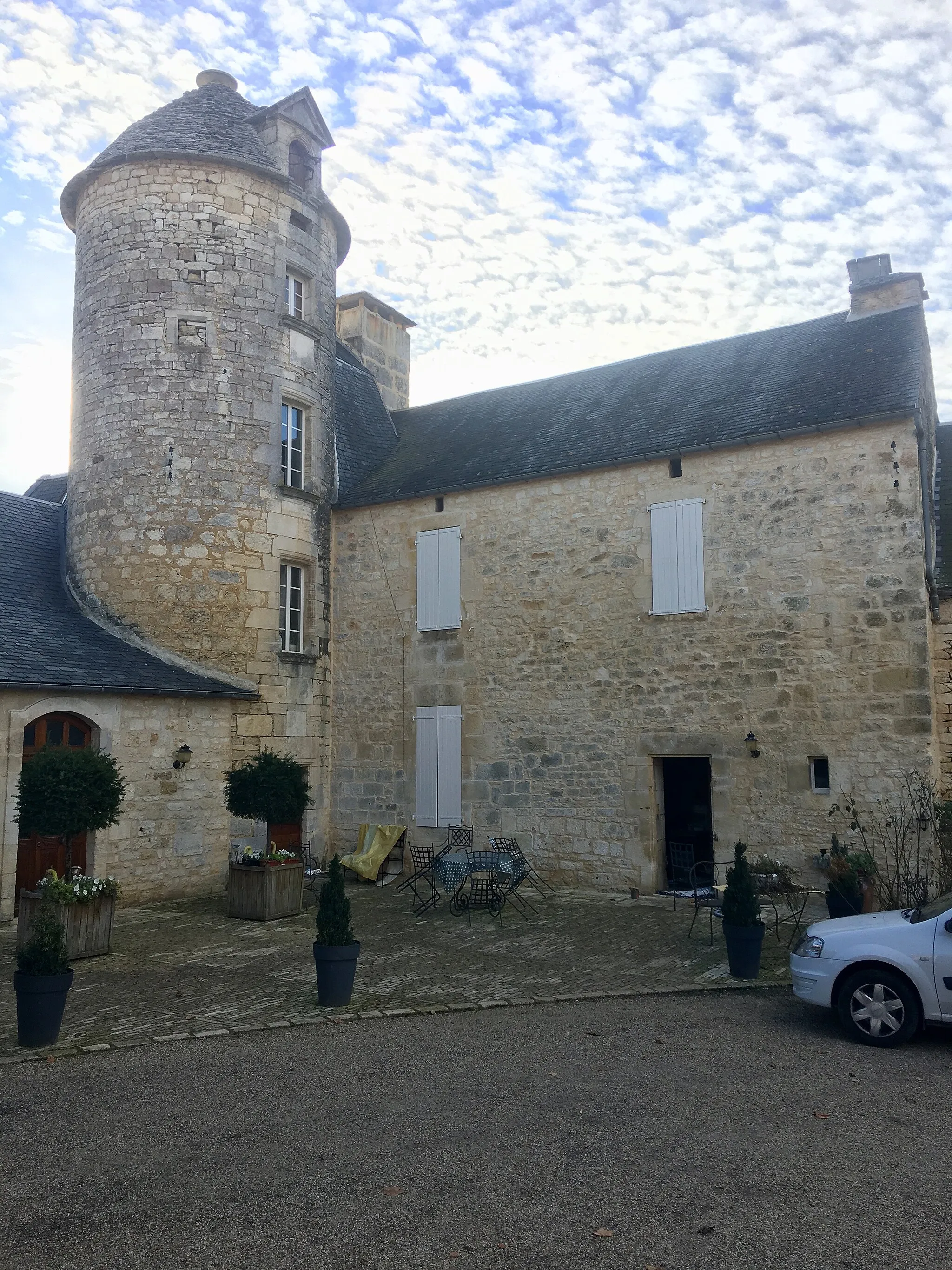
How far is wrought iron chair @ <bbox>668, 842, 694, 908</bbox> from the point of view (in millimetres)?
12352

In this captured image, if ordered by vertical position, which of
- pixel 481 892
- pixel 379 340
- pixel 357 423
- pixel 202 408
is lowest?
pixel 481 892

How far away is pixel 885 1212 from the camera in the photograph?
381 cm

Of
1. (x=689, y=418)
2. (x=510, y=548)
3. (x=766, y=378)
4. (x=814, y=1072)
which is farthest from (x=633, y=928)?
(x=766, y=378)

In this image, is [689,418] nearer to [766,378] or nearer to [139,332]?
[766,378]

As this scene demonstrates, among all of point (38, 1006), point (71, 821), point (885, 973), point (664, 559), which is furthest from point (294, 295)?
point (885, 973)

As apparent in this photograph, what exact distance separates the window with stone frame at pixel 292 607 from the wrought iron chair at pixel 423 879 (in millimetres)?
3488

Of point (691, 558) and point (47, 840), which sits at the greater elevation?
point (691, 558)

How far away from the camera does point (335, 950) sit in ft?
22.8

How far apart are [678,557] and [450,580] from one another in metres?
3.41

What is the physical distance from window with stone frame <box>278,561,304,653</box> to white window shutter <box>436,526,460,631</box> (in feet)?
7.19

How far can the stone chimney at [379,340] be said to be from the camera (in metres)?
18.9

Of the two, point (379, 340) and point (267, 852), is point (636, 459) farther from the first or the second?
point (379, 340)

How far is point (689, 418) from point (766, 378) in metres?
1.29

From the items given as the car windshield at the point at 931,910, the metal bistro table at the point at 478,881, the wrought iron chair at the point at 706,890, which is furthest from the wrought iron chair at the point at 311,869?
the car windshield at the point at 931,910
